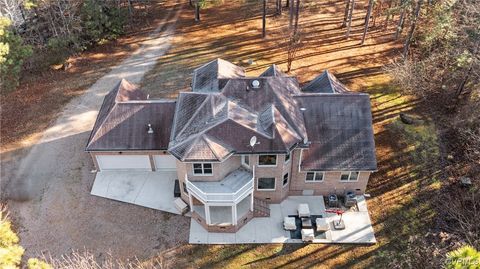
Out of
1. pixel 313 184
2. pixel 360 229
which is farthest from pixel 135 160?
pixel 360 229

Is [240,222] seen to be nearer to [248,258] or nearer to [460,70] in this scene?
[248,258]

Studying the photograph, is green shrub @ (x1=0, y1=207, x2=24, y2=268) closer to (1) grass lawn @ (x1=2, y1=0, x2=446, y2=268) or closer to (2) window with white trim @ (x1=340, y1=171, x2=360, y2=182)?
(1) grass lawn @ (x1=2, y1=0, x2=446, y2=268)

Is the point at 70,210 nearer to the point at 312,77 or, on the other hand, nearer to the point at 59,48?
the point at 59,48

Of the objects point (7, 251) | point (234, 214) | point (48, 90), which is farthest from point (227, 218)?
point (48, 90)

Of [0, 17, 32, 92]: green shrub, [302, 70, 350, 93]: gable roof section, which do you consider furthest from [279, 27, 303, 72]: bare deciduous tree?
[0, 17, 32, 92]: green shrub

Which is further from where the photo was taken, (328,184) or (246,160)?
(328,184)
